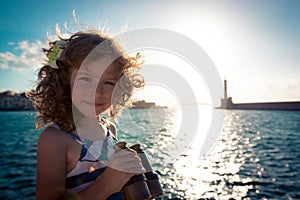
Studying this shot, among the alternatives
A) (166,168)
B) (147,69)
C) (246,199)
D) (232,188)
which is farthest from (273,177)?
(147,69)

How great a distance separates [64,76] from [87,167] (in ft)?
2.00

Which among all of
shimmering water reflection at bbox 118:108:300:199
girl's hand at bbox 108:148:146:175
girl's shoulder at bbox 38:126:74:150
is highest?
girl's shoulder at bbox 38:126:74:150

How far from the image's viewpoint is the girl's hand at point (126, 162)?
142 centimetres

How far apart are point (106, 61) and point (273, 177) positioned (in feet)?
36.8

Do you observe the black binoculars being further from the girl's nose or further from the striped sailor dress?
the girl's nose

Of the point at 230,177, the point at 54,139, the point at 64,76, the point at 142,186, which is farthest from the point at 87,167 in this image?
the point at 230,177

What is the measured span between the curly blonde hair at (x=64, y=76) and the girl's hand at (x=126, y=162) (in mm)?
436

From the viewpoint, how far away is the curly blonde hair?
180cm

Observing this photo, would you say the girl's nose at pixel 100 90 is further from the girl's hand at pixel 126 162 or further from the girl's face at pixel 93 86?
the girl's hand at pixel 126 162

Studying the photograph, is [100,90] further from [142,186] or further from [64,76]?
[142,186]

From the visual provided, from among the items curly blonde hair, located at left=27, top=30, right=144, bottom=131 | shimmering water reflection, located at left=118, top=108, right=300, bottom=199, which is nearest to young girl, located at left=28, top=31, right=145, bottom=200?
curly blonde hair, located at left=27, top=30, right=144, bottom=131

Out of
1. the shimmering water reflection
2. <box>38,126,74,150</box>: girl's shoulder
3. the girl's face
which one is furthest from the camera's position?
the shimmering water reflection

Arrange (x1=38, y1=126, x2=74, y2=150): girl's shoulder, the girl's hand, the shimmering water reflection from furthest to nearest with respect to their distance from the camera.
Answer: the shimmering water reflection → (x1=38, y1=126, x2=74, y2=150): girl's shoulder → the girl's hand

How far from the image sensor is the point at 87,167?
5.43 feet
